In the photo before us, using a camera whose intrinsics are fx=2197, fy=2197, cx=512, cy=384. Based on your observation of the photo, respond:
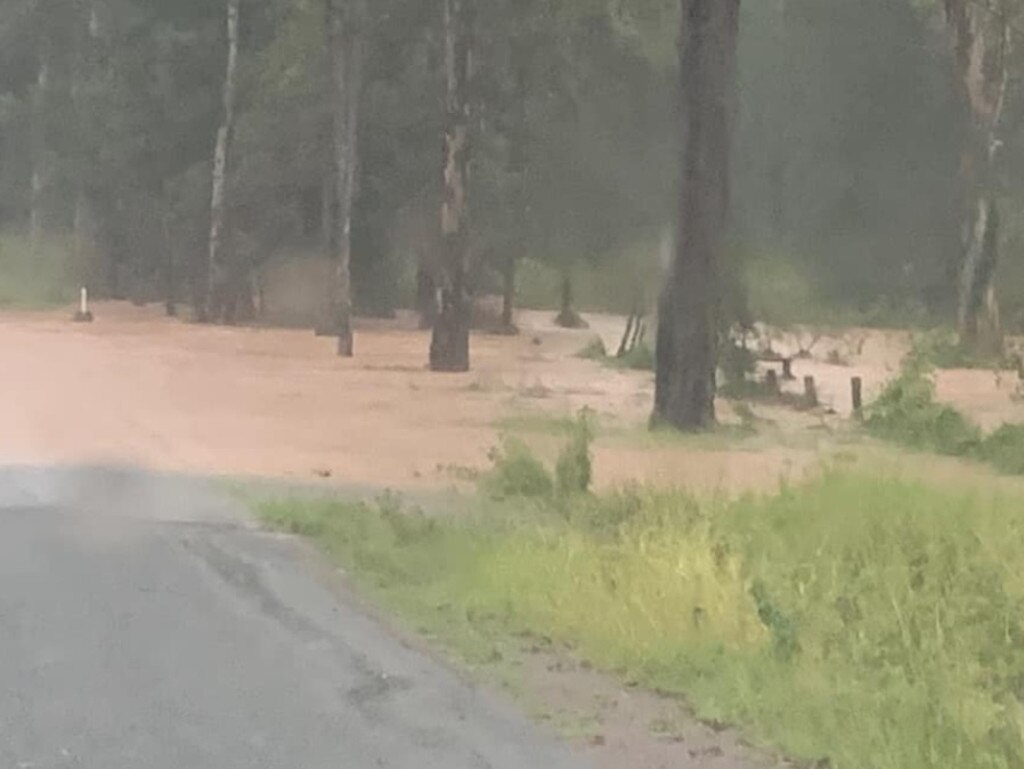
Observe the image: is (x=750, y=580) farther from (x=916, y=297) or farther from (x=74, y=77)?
(x=74, y=77)

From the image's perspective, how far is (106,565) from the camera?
558 inches

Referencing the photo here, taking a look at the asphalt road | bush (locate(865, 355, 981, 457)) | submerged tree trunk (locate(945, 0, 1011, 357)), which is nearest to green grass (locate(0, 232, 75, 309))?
submerged tree trunk (locate(945, 0, 1011, 357))

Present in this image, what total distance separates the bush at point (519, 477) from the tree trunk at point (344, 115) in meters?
24.9

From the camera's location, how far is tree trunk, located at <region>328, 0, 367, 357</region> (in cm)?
4381

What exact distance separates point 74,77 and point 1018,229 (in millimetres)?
29516

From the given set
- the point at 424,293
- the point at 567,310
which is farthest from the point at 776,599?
the point at 424,293

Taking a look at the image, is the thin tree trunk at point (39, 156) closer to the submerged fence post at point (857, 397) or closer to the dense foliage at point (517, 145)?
the dense foliage at point (517, 145)

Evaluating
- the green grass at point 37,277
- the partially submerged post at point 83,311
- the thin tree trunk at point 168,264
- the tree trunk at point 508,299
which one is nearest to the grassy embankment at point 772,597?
the tree trunk at point 508,299

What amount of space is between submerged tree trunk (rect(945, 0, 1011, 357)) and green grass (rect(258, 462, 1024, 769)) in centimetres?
2597

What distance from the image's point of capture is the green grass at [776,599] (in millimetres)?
8953

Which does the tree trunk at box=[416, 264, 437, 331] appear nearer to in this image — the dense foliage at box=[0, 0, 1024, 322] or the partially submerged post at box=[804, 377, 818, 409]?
the dense foliage at box=[0, 0, 1024, 322]

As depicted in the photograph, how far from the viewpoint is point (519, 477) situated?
60.8 feet

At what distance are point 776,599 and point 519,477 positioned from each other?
305 inches

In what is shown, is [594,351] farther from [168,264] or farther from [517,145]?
[168,264]
